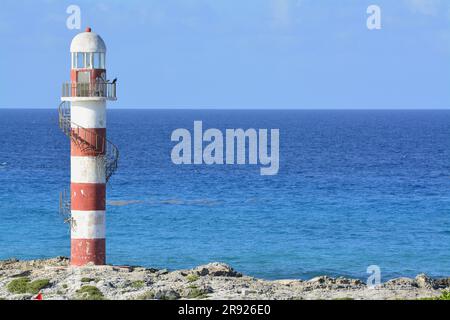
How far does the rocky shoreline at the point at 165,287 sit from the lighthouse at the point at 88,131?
1.67m

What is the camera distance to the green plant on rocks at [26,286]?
99.4ft

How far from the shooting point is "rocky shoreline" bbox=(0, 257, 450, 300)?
28.9 m

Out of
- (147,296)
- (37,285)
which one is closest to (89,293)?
(147,296)

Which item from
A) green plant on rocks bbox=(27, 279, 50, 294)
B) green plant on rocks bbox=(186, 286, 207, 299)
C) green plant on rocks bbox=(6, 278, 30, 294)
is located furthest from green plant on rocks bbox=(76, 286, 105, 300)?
green plant on rocks bbox=(186, 286, 207, 299)

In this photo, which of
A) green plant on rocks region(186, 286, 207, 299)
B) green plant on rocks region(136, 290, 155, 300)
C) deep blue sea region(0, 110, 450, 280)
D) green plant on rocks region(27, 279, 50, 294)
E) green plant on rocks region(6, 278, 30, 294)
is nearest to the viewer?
green plant on rocks region(136, 290, 155, 300)

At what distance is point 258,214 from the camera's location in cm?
6612

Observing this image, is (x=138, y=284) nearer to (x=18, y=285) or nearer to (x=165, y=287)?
(x=165, y=287)
